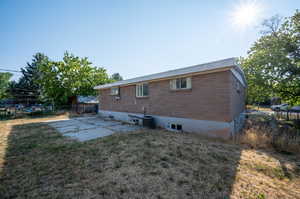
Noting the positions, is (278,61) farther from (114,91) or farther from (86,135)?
(86,135)

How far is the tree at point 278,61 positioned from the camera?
928 cm

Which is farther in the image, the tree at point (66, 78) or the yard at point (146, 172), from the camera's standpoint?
the tree at point (66, 78)

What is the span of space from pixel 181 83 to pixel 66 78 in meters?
20.0

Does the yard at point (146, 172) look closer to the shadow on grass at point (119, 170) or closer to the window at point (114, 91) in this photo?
the shadow on grass at point (119, 170)

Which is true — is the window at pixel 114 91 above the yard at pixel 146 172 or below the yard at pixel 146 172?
above

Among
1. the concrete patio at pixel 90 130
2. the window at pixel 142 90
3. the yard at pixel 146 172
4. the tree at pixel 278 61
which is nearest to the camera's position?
the yard at pixel 146 172

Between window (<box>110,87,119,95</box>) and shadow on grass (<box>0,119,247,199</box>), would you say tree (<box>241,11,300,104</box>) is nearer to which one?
shadow on grass (<box>0,119,247,199</box>)

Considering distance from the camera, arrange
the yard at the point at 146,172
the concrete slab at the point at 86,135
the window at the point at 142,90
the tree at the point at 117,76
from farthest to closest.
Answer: the tree at the point at 117,76, the window at the point at 142,90, the concrete slab at the point at 86,135, the yard at the point at 146,172

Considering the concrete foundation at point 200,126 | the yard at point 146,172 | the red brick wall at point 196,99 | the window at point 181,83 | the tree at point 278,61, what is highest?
the tree at point 278,61

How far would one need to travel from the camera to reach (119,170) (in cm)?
310

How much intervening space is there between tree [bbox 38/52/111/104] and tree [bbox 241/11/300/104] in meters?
22.5

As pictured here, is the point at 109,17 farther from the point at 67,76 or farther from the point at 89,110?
the point at 67,76

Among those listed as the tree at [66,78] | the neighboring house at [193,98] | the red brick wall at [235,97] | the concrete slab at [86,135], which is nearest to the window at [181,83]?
the neighboring house at [193,98]

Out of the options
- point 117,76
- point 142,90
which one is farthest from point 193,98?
point 117,76
